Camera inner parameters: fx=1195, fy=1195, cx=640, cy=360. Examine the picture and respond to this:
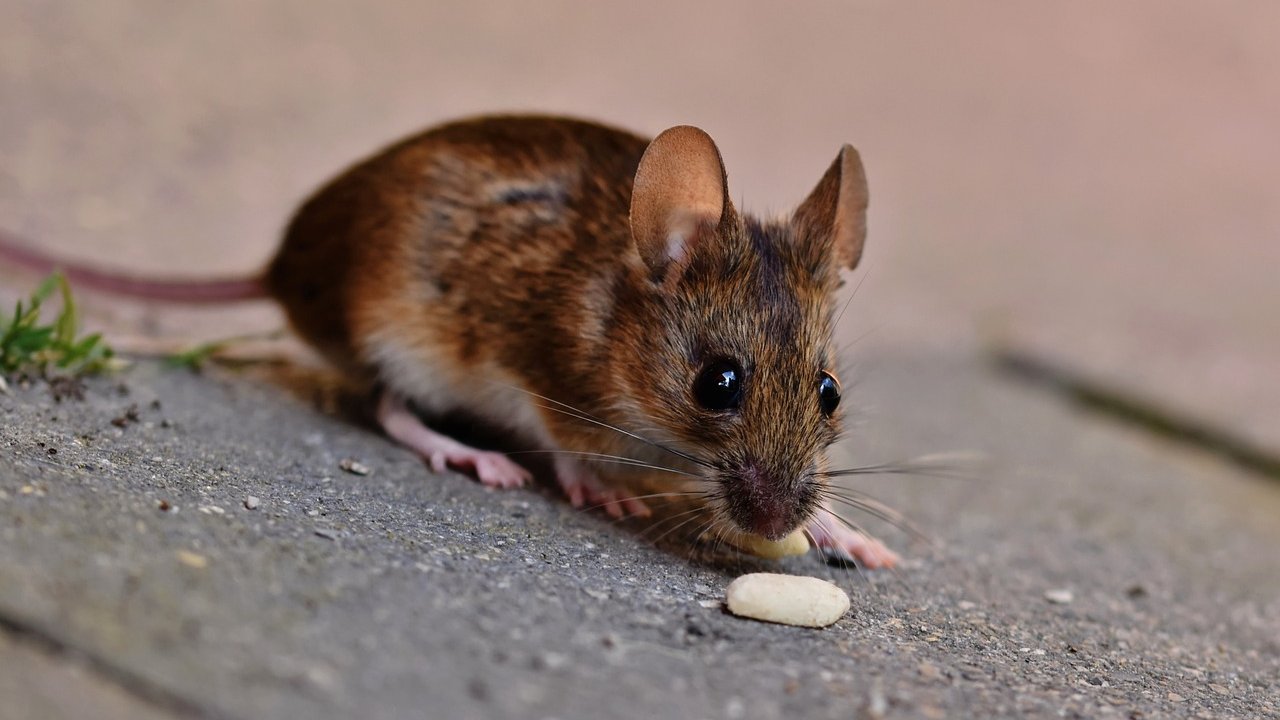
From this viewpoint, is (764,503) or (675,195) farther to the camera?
(675,195)

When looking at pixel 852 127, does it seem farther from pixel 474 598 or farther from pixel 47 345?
pixel 474 598

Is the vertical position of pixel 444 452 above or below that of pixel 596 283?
below

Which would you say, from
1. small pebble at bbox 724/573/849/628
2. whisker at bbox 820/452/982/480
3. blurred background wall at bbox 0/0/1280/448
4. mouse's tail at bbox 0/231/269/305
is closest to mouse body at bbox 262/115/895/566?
mouse's tail at bbox 0/231/269/305

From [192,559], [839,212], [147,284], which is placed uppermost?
[839,212]

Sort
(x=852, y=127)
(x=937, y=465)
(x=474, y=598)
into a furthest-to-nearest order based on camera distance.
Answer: (x=852, y=127)
(x=937, y=465)
(x=474, y=598)

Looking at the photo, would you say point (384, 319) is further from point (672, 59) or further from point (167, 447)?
point (672, 59)

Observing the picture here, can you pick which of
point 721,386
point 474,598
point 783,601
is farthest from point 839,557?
point 474,598

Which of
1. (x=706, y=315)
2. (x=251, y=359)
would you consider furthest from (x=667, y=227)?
(x=251, y=359)

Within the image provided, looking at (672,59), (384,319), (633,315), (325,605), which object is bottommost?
(325,605)
